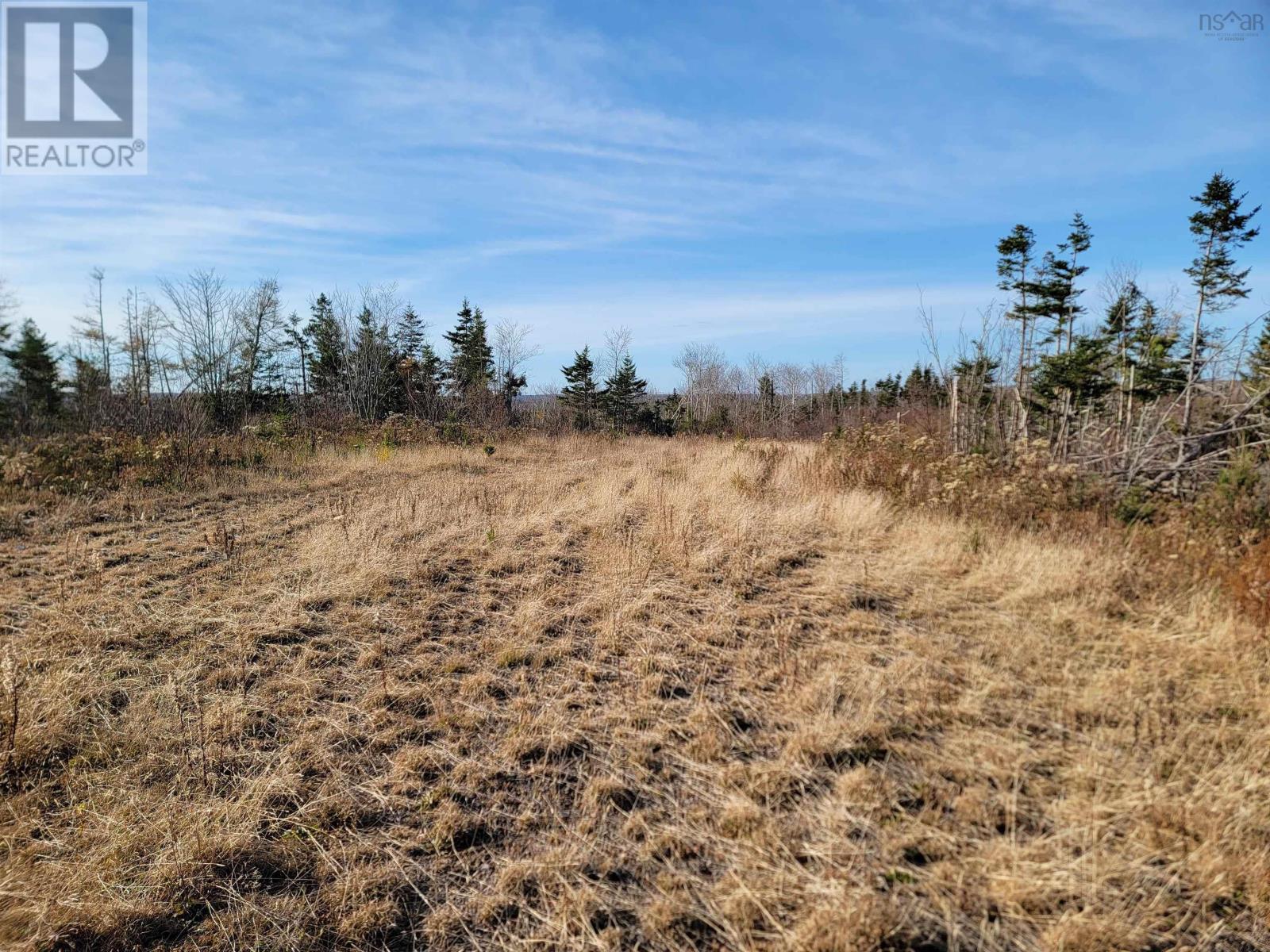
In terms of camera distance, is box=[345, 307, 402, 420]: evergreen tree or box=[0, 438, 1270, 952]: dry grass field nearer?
box=[0, 438, 1270, 952]: dry grass field

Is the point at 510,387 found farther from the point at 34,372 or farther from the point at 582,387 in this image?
the point at 34,372

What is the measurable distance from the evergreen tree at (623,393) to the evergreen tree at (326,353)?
11116mm

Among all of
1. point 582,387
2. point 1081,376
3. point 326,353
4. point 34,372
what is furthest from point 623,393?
point 34,372

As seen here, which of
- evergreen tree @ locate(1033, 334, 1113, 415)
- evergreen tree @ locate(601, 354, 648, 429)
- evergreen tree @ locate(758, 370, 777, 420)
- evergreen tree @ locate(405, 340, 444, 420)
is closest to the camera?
evergreen tree @ locate(1033, 334, 1113, 415)

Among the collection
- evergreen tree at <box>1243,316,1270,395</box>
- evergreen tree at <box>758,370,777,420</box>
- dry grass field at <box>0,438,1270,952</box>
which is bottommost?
dry grass field at <box>0,438,1270,952</box>

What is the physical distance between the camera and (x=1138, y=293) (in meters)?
11.7

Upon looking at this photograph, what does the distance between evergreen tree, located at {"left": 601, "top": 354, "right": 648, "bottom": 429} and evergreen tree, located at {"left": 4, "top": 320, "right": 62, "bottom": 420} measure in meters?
25.7

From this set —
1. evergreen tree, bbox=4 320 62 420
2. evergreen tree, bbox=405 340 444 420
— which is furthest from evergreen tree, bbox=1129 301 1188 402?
evergreen tree, bbox=4 320 62 420

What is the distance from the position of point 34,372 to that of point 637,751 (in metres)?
41.3

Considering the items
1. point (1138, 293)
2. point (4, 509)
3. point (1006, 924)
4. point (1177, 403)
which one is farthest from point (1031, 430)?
point (4, 509)

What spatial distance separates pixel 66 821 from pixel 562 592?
10.2 feet

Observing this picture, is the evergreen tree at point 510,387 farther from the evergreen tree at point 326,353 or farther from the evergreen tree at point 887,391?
the evergreen tree at point 887,391

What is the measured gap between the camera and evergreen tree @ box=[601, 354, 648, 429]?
88.9ft

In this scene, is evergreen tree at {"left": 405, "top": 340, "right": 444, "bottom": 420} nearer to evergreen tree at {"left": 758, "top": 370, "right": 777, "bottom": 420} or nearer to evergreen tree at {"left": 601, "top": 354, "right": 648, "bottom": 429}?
evergreen tree at {"left": 601, "top": 354, "right": 648, "bottom": 429}
